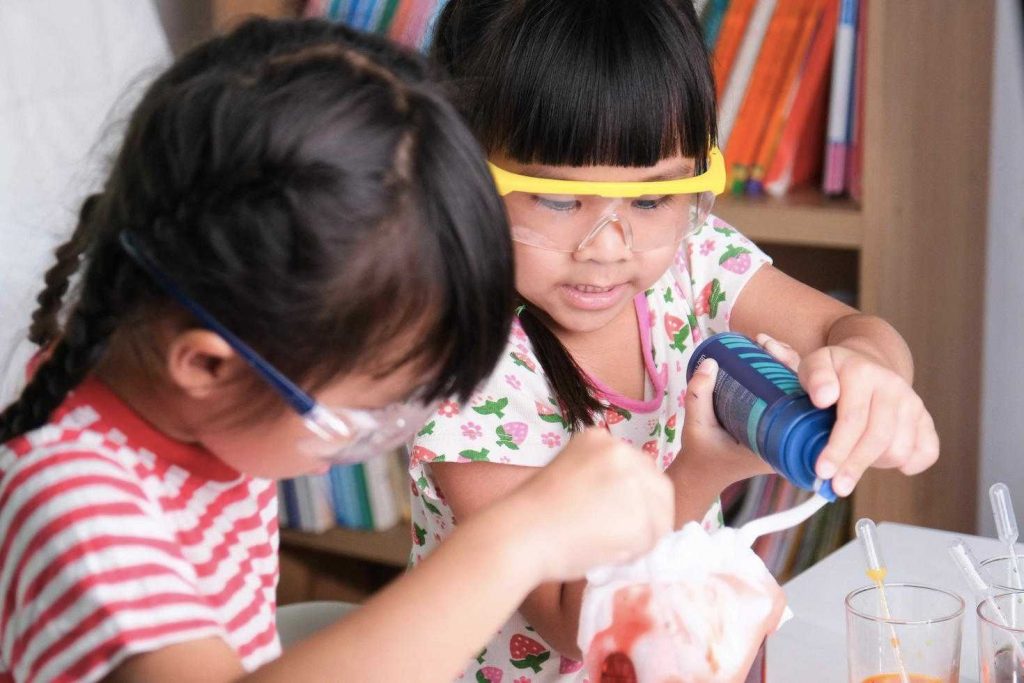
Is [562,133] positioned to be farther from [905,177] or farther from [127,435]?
[905,177]

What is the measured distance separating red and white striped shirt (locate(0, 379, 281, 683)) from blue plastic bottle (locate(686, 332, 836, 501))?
35 cm

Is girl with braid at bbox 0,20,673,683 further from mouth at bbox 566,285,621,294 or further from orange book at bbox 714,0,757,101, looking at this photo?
orange book at bbox 714,0,757,101

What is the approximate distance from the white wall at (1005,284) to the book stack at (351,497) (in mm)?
840

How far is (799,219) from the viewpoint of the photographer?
160 cm

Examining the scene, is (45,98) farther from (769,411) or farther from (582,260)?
(769,411)

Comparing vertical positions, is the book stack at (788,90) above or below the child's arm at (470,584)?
below

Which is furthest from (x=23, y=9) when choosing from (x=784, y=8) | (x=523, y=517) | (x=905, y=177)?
(x=523, y=517)

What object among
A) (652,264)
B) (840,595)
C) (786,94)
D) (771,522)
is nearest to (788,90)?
(786,94)

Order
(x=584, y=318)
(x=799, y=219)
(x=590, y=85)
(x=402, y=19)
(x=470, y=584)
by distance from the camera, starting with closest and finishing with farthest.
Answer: (x=470, y=584) → (x=590, y=85) → (x=584, y=318) → (x=799, y=219) → (x=402, y=19)

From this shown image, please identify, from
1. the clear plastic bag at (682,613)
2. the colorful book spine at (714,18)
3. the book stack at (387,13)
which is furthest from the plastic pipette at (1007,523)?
the book stack at (387,13)

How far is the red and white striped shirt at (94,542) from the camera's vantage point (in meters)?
0.62

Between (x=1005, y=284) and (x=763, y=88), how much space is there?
452mm

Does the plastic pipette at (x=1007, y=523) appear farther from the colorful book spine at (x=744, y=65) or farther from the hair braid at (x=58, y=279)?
the colorful book spine at (x=744, y=65)

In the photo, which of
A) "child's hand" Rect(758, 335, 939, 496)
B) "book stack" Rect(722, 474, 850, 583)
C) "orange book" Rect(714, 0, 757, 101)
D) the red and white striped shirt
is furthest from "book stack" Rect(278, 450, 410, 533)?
the red and white striped shirt
